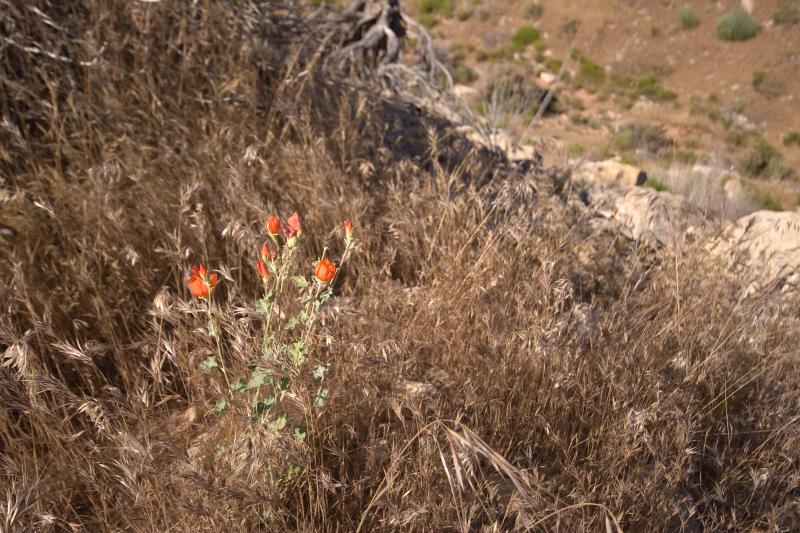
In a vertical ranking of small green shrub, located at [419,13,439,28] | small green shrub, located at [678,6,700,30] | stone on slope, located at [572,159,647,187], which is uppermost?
small green shrub, located at [678,6,700,30]

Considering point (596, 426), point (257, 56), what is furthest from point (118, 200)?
point (596, 426)

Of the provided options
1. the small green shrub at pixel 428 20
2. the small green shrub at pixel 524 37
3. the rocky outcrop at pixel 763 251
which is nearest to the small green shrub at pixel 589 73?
the small green shrub at pixel 524 37

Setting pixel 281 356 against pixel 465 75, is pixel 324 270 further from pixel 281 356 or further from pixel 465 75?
pixel 465 75

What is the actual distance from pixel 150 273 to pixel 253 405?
0.93 m

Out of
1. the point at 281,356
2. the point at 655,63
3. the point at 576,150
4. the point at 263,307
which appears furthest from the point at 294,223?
the point at 655,63

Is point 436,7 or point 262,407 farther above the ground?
point 262,407

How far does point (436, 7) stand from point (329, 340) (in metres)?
18.0

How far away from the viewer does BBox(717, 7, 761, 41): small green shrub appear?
582 inches

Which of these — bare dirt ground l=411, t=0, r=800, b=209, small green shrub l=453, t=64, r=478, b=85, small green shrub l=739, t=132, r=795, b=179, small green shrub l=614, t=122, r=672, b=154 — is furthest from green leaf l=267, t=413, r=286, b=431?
small green shrub l=453, t=64, r=478, b=85

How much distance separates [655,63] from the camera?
1493 centimetres

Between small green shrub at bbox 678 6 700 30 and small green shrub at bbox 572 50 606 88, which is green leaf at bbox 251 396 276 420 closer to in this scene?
small green shrub at bbox 572 50 606 88

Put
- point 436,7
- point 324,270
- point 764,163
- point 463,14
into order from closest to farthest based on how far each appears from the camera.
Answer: point 324,270
point 764,163
point 463,14
point 436,7

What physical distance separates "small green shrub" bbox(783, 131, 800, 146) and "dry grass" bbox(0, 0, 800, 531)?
34.1ft

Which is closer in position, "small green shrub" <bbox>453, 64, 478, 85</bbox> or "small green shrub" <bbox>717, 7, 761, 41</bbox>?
"small green shrub" <bbox>453, 64, 478, 85</bbox>
